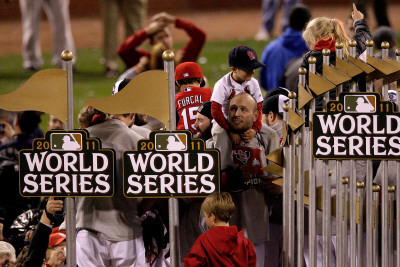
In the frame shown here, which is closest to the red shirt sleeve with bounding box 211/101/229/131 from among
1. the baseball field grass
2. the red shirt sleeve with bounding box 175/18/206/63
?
the red shirt sleeve with bounding box 175/18/206/63

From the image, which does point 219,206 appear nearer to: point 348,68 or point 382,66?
point 348,68

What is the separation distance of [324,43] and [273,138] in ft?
2.19

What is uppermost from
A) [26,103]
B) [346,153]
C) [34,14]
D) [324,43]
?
[34,14]

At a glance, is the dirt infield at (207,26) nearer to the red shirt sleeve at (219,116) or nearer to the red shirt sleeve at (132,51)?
the red shirt sleeve at (132,51)

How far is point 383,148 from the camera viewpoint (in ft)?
15.7

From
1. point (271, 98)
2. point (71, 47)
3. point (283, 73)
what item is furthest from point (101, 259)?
point (71, 47)

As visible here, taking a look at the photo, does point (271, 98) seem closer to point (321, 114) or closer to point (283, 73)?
point (321, 114)

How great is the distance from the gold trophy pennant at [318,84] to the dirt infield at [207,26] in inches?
445

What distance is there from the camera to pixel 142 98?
4.91 meters

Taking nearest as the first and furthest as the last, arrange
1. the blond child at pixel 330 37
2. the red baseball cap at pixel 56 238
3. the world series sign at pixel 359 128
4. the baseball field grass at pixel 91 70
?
the world series sign at pixel 359 128, the blond child at pixel 330 37, the red baseball cap at pixel 56 238, the baseball field grass at pixel 91 70

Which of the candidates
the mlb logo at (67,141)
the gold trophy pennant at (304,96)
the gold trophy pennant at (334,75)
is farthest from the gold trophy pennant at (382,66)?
the mlb logo at (67,141)

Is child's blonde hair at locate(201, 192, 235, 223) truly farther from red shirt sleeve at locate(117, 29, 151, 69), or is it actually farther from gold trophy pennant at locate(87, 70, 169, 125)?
red shirt sleeve at locate(117, 29, 151, 69)

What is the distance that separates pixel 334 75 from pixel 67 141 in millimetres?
1515

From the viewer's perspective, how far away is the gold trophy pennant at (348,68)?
4855mm
